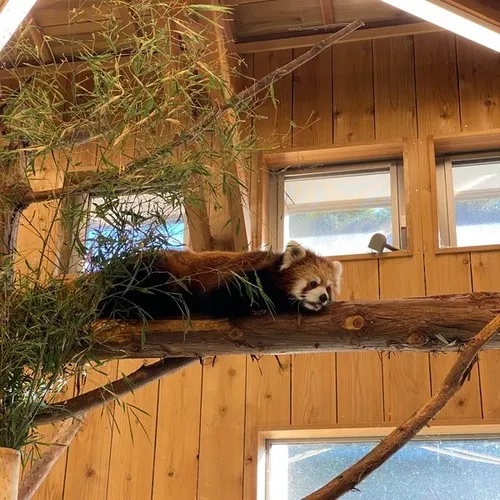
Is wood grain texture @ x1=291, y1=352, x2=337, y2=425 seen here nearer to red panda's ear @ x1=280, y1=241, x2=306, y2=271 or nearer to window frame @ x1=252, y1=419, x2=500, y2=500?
window frame @ x1=252, y1=419, x2=500, y2=500

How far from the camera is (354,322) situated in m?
2.08

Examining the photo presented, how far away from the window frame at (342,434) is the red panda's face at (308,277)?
867 mm

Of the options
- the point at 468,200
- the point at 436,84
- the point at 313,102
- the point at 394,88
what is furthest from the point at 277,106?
the point at 468,200

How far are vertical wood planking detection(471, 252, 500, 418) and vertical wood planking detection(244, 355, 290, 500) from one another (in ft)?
2.88

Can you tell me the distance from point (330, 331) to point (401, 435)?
0.65 m

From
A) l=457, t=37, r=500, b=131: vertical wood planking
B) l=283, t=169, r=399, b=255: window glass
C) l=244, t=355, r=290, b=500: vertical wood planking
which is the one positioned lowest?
l=244, t=355, r=290, b=500: vertical wood planking

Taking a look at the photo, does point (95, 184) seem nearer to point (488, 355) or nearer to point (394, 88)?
point (488, 355)

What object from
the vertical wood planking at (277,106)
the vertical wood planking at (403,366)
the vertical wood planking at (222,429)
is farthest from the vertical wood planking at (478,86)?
the vertical wood planking at (222,429)

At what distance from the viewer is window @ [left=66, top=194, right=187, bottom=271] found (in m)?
1.93

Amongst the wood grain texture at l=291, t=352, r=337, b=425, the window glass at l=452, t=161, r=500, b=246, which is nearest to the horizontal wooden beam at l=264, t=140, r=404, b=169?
the window glass at l=452, t=161, r=500, b=246

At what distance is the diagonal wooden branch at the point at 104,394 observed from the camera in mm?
1958

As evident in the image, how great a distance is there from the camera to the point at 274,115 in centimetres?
421

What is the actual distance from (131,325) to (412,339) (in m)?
0.78

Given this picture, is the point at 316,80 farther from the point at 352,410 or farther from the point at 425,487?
the point at 425,487
